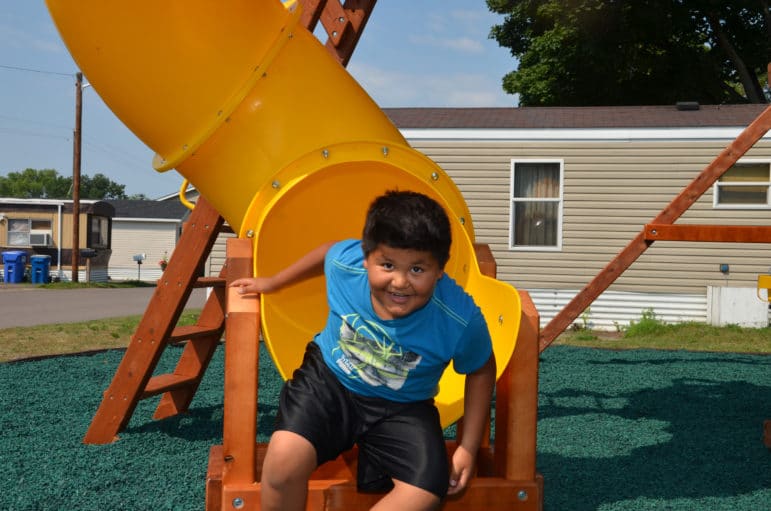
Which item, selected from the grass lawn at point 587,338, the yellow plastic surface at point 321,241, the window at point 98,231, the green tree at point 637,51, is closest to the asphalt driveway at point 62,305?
the grass lawn at point 587,338

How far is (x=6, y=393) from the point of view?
5.45 m

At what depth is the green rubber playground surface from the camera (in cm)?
328

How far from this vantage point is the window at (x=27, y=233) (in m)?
26.8

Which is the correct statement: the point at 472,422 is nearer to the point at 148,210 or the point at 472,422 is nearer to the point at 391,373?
the point at 391,373

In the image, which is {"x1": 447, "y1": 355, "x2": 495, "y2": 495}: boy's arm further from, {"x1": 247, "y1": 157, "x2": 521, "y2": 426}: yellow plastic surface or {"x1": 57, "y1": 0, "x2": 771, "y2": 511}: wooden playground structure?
{"x1": 247, "y1": 157, "x2": 521, "y2": 426}: yellow plastic surface

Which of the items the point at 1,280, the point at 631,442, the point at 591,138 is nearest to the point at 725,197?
the point at 591,138

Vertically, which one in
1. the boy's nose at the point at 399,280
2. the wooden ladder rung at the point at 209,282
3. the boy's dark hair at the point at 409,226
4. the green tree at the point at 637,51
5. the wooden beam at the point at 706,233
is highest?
the green tree at the point at 637,51

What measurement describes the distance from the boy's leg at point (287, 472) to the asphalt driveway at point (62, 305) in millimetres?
10152

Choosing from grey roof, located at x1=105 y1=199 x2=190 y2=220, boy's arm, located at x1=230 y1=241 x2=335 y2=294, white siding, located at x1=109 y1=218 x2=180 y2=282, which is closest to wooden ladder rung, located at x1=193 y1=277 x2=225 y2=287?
boy's arm, located at x1=230 y1=241 x2=335 y2=294

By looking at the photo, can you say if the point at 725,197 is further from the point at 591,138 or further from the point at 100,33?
the point at 100,33

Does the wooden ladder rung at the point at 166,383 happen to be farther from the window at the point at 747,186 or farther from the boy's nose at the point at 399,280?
the window at the point at 747,186

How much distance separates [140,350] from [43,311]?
10.8 metres

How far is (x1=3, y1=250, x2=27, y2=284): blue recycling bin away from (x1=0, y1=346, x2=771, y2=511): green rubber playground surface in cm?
1941

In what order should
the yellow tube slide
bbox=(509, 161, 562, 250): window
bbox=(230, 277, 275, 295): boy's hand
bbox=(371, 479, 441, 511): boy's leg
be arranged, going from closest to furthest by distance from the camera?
bbox=(371, 479, 441, 511): boy's leg < bbox=(230, 277, 275, 295): boy's hand < the yellow tube slide < bbox=(509, 161, 562, 250): window
